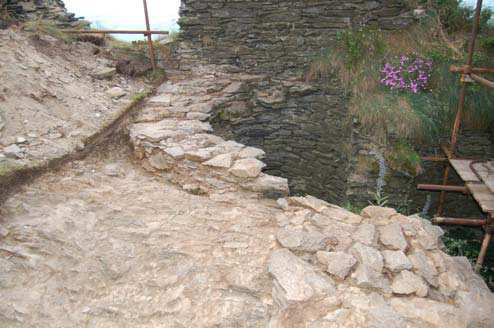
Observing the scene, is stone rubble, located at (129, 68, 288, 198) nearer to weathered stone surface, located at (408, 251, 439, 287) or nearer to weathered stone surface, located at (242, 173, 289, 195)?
weathered stone surface, located at (242, 173, 289, 195)

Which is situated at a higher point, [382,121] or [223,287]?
[382,121]

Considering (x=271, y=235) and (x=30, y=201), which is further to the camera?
(x=30, y=201)

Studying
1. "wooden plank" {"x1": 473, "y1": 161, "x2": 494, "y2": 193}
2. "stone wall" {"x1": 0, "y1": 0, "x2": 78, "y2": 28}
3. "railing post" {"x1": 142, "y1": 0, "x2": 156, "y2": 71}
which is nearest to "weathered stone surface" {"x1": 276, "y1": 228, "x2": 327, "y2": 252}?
"wooden plank" {"x1": 473, "y1": 161, "x2": 494, "y2": 193}

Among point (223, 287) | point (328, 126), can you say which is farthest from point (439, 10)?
point (223, 287)

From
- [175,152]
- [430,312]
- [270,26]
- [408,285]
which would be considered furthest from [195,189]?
[270,26]

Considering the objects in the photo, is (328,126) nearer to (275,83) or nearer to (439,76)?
(275,83)

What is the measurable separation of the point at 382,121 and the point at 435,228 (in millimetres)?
2189

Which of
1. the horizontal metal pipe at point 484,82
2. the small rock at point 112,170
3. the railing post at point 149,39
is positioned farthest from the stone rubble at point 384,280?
the railing post at point 149,39

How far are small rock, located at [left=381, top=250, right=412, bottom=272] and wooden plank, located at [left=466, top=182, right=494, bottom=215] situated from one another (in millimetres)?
1368

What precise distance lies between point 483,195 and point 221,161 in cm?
252

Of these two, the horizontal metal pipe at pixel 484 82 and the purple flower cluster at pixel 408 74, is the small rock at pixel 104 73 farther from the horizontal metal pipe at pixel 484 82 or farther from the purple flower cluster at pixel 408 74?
the horizontal metal pipe at pixel 484 82

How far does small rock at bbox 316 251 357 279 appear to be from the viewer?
7.72 feet

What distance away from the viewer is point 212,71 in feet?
18.5

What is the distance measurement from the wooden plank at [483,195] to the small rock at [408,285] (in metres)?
1.46
